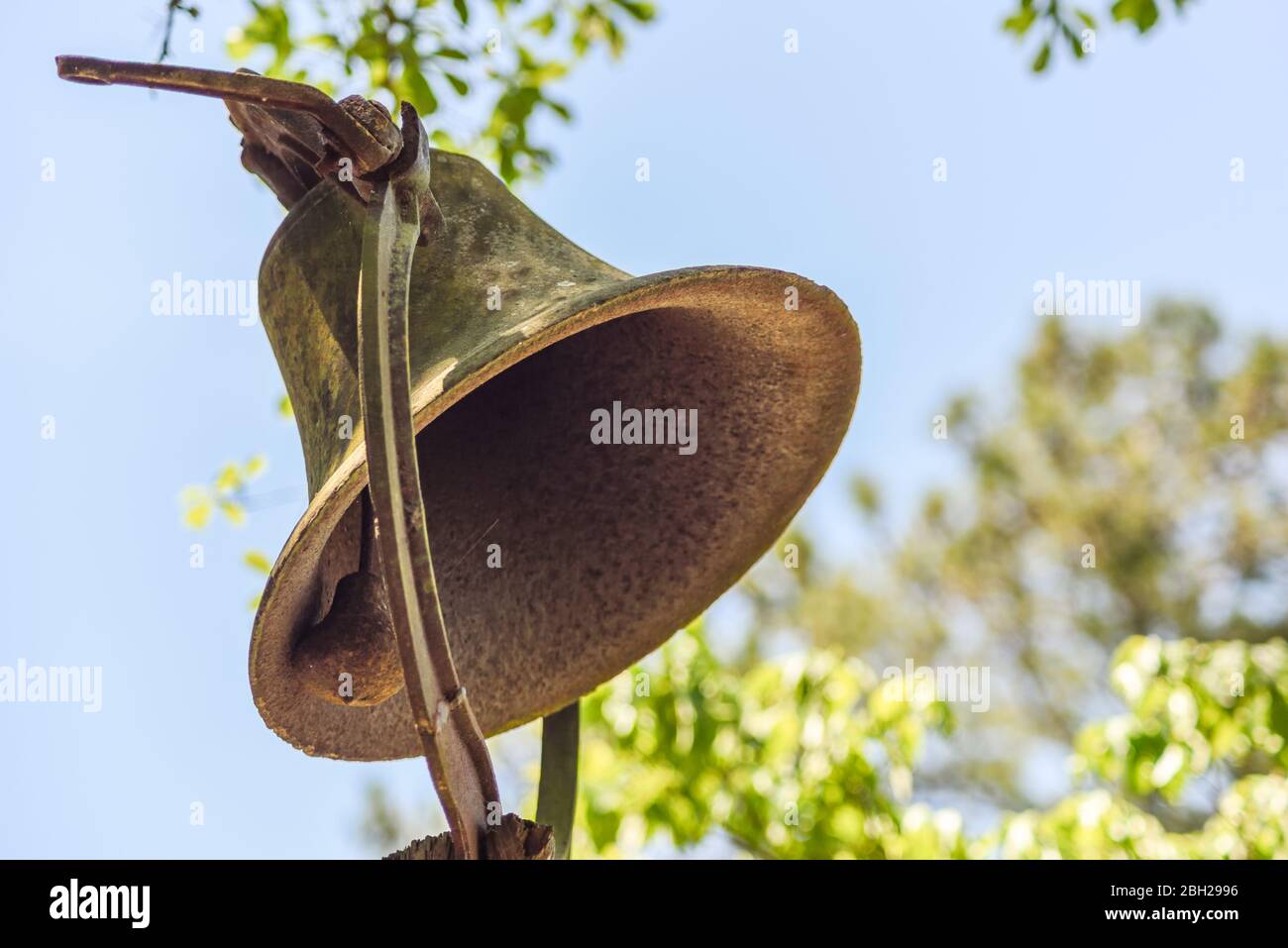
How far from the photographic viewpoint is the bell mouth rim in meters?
1.08

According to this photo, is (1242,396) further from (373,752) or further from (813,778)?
(373,752)

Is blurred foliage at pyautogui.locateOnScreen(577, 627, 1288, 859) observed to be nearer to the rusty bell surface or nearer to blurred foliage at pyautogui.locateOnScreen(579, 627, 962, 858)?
blurred foliage at pyautogui.locateOnScreen(579, 627, 962, 858)

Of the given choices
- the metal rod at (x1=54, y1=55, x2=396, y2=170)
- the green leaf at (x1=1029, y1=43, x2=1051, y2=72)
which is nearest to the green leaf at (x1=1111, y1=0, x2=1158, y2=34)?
the green leaf at (x1=1029, y1=43, x2=1051, y2=72)

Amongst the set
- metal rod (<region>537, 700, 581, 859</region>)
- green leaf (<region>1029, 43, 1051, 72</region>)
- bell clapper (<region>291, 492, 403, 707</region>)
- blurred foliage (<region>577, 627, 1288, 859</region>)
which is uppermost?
green leaf (<region>1029, 43, 1051, 72</region>)

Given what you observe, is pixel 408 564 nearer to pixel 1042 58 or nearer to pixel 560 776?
pixel 560 776

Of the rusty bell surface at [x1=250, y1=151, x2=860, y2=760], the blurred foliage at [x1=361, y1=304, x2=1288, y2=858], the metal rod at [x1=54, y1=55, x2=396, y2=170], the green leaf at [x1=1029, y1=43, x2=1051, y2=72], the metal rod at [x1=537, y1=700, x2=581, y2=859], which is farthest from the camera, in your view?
the blurred foliage at [x1=361, y1=304, x2=1288, y2=858]

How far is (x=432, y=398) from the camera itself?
3.57 ft

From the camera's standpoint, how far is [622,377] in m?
1.59

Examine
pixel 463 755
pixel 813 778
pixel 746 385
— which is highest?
pixel 746 385

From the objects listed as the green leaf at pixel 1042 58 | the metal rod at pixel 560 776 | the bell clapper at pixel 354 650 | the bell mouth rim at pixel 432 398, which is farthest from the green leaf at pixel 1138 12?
the bell clapper at pixel 354 650

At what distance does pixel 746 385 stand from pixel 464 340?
17.1 inches

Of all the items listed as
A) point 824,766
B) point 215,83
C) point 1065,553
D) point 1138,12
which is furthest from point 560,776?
point 1065,553
